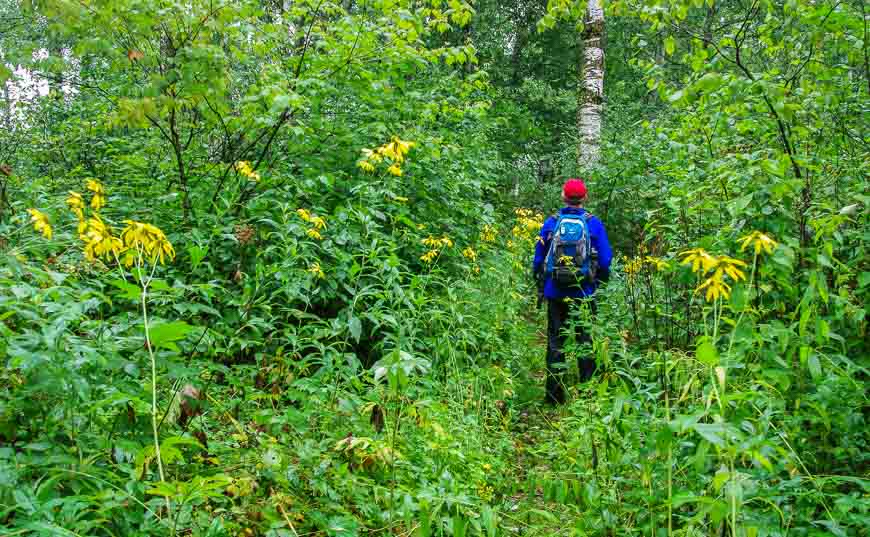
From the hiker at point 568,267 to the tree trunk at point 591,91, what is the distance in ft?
15.7

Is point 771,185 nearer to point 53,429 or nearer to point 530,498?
point 530,498

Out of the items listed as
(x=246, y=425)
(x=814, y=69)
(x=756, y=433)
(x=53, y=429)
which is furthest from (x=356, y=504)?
(x=814, y=69)

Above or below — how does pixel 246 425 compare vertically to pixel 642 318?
below

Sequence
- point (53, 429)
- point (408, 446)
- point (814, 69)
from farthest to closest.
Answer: point (814, 69), point (408, 446), point (53, 429)

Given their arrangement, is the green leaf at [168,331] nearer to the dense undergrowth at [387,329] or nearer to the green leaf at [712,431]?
the dense undergrowth at [387,329]

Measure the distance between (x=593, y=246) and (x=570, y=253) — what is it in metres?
0.35

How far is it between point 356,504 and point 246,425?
0.79 metres

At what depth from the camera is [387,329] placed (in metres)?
4.60

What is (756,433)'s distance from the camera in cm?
205

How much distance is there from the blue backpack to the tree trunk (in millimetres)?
5024

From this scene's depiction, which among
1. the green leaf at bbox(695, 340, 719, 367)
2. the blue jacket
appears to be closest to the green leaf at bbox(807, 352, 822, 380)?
the green leaf at bbox(695, 340, 719, 367)

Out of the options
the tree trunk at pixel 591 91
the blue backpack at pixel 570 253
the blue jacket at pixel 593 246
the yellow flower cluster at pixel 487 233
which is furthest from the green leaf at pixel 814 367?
the tree trunk at pixel 591 91

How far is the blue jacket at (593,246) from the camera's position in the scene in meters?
5.28

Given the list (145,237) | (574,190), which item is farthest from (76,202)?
(574,190)
